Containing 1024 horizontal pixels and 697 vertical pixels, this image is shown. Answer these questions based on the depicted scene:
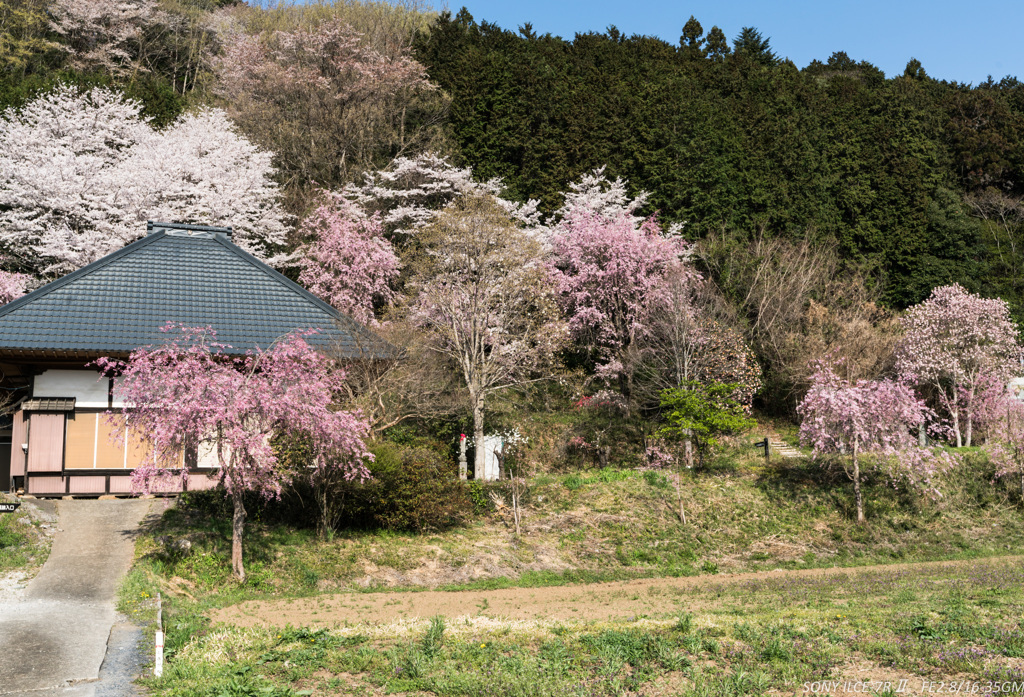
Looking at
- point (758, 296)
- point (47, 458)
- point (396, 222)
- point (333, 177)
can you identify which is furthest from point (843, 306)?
point (47, 458)

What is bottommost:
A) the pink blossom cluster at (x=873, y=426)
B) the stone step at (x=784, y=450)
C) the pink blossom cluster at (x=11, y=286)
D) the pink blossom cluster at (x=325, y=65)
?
the stone step at (x=784, y=450)

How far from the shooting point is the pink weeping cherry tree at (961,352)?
2930 cm

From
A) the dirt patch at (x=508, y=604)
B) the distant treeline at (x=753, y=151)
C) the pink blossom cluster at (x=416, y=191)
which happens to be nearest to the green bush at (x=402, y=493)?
the dirt patch at (x=508, y=604)

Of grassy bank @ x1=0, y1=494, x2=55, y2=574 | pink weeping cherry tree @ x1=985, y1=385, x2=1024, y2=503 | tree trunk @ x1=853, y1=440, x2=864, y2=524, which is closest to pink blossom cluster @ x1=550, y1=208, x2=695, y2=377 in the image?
tree trunk @ x1=853, y1=440, x2=864, y2=524

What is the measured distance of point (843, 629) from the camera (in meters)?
11.4

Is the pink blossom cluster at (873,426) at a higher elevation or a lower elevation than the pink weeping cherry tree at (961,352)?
lower

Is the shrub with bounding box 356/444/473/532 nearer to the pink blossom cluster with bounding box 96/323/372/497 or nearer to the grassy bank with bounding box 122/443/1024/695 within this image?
the grassy bank with bounding box 122/443/1024/695

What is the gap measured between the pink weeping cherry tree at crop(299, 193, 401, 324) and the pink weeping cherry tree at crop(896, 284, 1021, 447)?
19436 mm

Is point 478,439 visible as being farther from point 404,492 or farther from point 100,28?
point 100,28

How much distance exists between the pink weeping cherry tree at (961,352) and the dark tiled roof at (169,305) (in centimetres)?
2003

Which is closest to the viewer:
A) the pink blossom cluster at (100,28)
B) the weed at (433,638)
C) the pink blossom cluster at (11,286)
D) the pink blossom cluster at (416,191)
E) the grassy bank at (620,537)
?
the weed at (433,638)

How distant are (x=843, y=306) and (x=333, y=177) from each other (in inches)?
901

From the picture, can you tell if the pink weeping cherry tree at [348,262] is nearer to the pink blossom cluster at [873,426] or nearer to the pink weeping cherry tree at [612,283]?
the pink weeping cherry tree at [612,283]

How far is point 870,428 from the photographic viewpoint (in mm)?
22609
